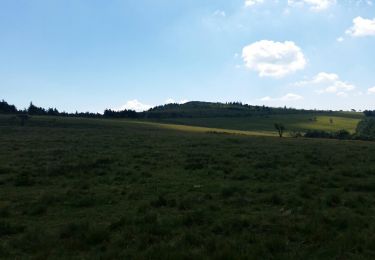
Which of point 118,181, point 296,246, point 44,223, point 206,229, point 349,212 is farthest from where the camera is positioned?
point 118,181

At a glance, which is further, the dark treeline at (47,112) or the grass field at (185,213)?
the dark treeline at (47,112)

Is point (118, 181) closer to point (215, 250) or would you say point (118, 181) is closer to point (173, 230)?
point (173, 230)

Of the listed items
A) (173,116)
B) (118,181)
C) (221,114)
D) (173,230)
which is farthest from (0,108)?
(173,230)

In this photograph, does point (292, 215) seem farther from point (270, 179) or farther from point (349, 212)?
point (270, 179)

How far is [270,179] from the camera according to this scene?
1842cm

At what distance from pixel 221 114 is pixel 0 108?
9682 centimetres

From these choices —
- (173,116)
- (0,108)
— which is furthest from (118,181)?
(173,116)

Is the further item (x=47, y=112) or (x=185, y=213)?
(x=47, y=112)

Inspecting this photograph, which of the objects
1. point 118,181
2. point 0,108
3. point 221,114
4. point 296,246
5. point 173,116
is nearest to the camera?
point 296,246

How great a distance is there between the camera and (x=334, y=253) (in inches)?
301

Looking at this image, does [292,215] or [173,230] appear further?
[292,215]

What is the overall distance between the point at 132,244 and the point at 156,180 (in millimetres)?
9848

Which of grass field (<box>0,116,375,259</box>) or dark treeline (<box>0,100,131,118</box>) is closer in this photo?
grass field (<box>0,116,375,259</box>)

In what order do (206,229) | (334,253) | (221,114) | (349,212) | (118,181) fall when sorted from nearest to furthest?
(334,253), (206,229), (349,212), (118,181), (221,114)
